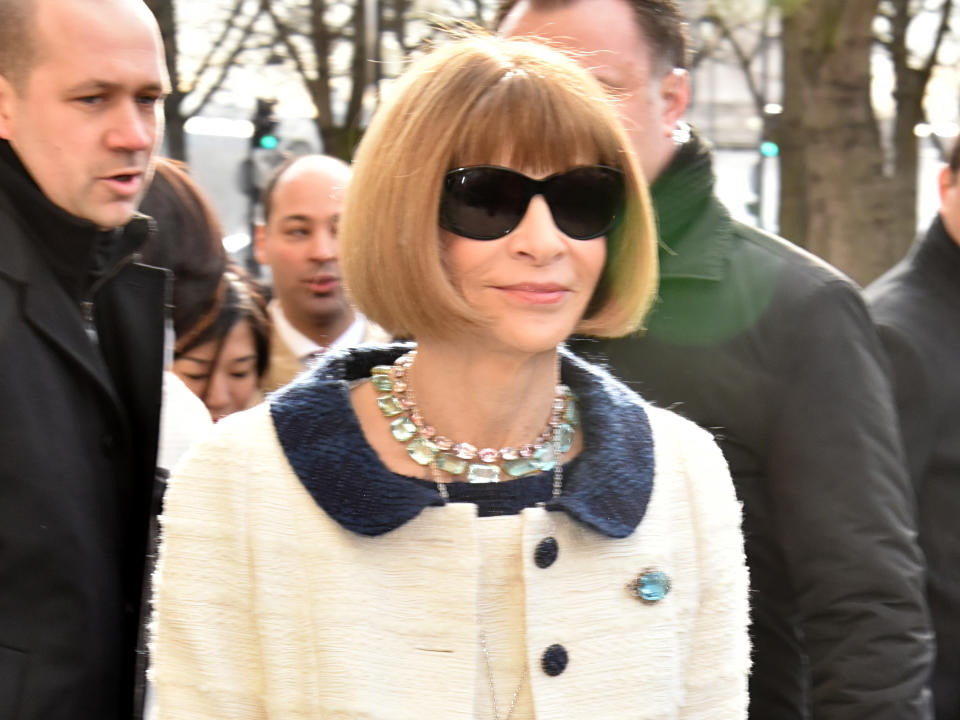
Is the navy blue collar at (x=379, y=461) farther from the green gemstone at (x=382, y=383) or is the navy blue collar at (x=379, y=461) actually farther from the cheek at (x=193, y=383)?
the cheek at (x=193, y=383)

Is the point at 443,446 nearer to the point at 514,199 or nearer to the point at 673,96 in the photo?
the point at 514,199

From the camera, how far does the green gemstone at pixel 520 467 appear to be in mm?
2410

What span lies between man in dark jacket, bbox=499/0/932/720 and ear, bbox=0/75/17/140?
1044 millimetres

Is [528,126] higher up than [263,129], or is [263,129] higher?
[528,126]

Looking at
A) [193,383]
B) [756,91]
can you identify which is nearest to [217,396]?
[193,383]

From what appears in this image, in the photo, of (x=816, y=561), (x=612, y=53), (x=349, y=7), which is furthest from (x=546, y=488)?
(x=349, y=7)

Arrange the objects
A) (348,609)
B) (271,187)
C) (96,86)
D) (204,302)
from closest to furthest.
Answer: (348,609), (96,86), (204,302), (271,187)

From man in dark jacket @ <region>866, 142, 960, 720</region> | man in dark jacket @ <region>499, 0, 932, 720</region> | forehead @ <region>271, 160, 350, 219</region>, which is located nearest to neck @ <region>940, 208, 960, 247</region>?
man in dark jacket @ <region>866, 142, 960, 720</region>

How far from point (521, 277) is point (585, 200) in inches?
6.2

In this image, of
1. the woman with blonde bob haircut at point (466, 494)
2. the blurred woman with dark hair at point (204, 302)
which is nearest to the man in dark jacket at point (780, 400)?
the woman with blonde bob haircut at point (466, 494)

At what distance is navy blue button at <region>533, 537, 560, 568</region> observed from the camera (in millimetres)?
2312

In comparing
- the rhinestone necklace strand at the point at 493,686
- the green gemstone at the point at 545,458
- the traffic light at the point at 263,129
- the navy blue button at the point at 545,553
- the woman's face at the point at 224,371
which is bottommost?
the traffic light at the point at 263,129

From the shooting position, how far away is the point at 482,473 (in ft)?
7.86

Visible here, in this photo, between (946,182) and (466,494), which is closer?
(466,494)
